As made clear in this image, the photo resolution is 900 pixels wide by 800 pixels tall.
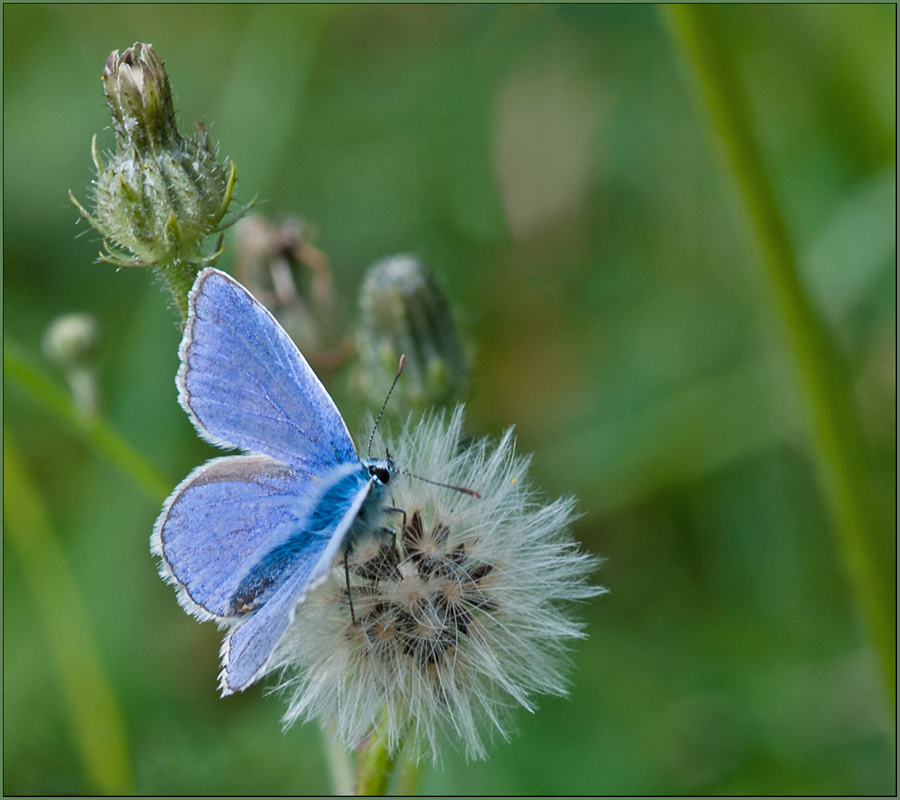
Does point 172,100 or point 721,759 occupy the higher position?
point 172,100

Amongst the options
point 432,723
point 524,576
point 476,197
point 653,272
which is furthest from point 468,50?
point 432,723

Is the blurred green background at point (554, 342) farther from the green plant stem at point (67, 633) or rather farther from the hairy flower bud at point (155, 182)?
the hairy flower bud at point (155, 182)

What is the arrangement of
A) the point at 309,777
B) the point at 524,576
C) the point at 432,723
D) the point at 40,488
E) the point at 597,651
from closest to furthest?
the point at 432,723 → the point at 524,576 → the point at 309,777 → the point at 597,651 → the point at 40,488

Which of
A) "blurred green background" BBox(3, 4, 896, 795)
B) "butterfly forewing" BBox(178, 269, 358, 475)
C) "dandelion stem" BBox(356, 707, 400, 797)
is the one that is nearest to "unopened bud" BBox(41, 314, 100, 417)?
"blurred green background" BBox(3, 4, 896, 795)

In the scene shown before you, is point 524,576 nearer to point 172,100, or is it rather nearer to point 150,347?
point 172,100

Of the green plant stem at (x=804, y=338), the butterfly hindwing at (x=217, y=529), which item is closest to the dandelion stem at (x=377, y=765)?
the butterfly hindwing at (x=217, y=529)

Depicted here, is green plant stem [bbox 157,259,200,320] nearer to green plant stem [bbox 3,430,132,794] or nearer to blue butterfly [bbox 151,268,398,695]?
blue butterfly [bbox 151,268,398,695]
